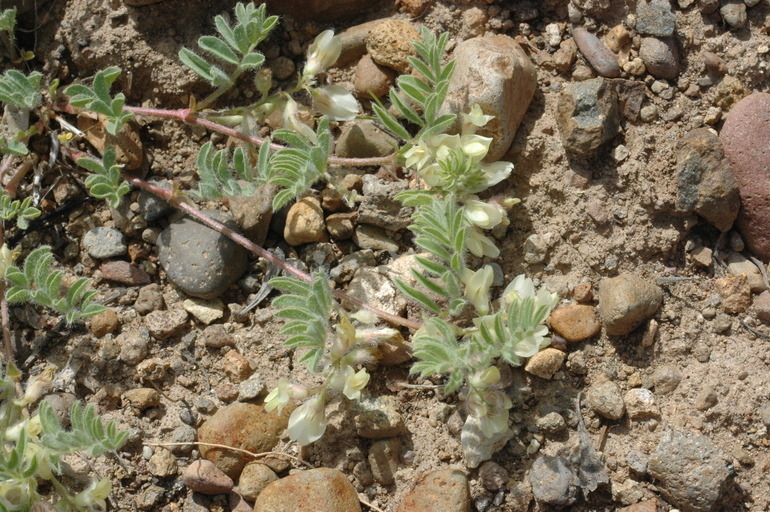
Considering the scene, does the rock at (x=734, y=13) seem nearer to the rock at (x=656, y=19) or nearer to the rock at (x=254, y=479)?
the rock at (x=656, y=19)

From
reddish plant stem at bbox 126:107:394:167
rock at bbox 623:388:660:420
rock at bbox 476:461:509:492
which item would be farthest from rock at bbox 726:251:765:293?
reddish plant stem at bbox 126:107:394:167

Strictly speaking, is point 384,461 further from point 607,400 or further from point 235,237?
A: point 235,237

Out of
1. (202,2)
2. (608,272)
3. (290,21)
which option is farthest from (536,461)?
(202,2)

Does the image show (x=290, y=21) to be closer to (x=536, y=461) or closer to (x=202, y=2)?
(x=202, y=2)

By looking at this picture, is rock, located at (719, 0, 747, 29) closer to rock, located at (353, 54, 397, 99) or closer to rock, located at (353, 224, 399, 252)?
rock, located at (353, 54, 397, 99)

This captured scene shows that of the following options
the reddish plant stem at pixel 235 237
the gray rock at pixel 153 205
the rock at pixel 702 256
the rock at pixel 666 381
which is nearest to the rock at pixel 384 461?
the reddish plant stem at pixel 235 237
